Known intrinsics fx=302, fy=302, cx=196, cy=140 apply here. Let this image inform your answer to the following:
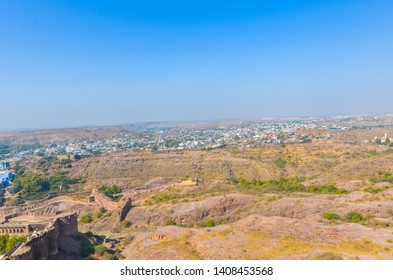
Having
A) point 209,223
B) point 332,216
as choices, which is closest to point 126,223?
point 209,223

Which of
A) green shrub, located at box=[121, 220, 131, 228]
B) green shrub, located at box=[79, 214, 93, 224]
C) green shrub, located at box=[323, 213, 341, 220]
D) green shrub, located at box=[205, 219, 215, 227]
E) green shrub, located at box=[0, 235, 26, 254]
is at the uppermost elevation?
green shrub, located at box=[323, 213, 341, 220]

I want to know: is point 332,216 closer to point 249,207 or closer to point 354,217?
point 354,217

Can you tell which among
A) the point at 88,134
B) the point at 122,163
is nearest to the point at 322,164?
the point at 122,163

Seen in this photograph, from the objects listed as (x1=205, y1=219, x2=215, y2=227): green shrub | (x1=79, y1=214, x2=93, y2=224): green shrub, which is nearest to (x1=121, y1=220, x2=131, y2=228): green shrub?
(x1=79, y1=214, x2=93, y2=224): green shrub

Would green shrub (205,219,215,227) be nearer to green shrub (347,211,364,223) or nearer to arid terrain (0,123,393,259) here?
arid terrain (0,123,393,259)

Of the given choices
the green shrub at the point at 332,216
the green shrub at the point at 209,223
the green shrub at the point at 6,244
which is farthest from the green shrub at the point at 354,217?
the green shrub at the point at 6,244

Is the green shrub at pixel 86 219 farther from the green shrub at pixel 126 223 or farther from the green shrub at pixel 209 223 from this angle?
the green shrub at pixel 209 223

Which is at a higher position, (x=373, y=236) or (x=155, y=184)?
(x=373, y=236)

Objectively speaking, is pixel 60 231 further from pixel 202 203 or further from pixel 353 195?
pixel 353 195
